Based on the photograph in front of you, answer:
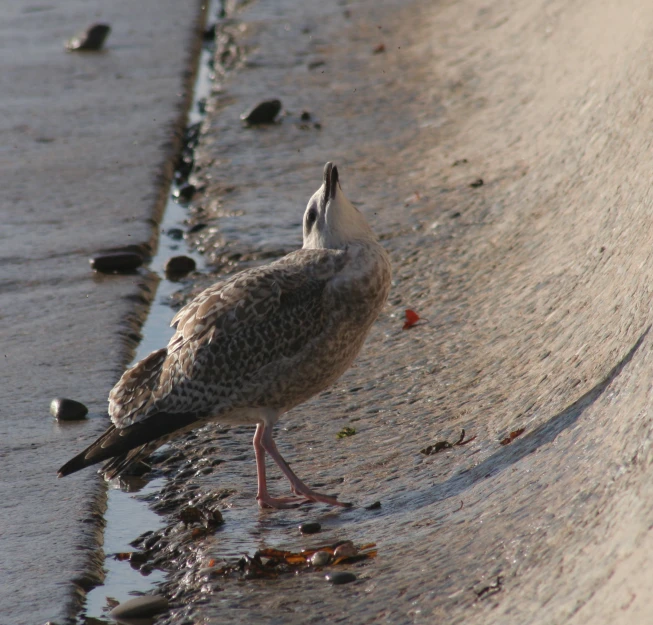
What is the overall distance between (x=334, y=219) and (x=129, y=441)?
54.9 inches

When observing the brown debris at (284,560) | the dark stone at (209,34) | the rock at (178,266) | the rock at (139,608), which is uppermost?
the brown debris at (284,560)

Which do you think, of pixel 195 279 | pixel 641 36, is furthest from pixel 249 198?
pixel 641 36

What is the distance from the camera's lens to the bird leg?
462cm

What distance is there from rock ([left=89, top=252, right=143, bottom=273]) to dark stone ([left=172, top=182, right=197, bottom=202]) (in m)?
1.31

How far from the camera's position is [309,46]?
11.2 metres

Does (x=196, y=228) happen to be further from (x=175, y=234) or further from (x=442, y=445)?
(x=442, y=445)

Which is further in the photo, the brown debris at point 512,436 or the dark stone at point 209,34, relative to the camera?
the dark stone at point 209,34

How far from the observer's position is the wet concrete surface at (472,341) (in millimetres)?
3586

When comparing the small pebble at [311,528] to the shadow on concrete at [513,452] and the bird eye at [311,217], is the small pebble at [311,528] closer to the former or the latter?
the shadow on concrete at [513,452]

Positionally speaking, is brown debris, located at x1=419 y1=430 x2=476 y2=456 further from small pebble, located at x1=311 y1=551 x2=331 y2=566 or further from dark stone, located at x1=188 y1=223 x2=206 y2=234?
dark stone, located at x1=188 y1=223 x2=206 y2=234

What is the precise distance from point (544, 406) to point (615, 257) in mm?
908

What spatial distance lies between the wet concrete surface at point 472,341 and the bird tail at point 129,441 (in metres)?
0.26

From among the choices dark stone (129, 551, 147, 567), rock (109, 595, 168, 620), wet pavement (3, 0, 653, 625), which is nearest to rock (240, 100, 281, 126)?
wet pavement (3, 0, 653, 625)

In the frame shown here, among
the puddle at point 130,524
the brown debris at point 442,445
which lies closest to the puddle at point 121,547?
the puddle at point 130,524
